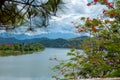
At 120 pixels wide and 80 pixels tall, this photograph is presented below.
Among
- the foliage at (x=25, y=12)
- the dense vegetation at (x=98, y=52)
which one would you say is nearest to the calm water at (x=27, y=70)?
the dense vegetation at (x=98, y=52)

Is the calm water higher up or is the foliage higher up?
the foliage

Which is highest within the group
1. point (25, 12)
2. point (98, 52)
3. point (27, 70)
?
point (25, 12)

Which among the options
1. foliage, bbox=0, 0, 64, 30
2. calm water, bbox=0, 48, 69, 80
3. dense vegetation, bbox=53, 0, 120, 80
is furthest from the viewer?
calm water, bbox=0, 48, 69, 80

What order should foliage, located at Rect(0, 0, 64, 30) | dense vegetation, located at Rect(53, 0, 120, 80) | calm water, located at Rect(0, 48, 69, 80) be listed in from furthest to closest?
calm water, located at Rect(0, 48, 69, 80) < dense vegetation, located at Rect(53, 0, 120, 80) < foliage, located at Rect(0, 0, 64, 30)

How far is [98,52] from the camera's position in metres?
7.70

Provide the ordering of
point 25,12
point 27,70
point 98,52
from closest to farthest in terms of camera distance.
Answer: point 25,12, point 98,52, point 27,70

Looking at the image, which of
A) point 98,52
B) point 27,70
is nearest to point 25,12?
point 98,52

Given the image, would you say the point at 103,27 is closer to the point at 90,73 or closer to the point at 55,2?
the point at 90,73

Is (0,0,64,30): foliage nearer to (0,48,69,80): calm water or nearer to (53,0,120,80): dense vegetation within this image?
(53,0,120,80): dense vegetation

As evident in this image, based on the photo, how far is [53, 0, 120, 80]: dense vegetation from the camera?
6977 millimetres

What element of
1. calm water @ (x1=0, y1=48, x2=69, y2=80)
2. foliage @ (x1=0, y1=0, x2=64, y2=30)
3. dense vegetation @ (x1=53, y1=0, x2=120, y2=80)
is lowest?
calm water @ (x1=0, y1=48, x2=69, y2=80)

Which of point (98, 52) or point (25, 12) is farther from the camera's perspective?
point (98, 52)

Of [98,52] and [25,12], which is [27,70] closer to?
[98,52]

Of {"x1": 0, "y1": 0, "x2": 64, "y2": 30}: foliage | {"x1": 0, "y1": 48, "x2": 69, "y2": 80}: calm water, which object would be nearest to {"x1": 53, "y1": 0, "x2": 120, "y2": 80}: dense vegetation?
{"x1": 0, "y1": 0, "x2": 64, "y2": 30}: foliage
